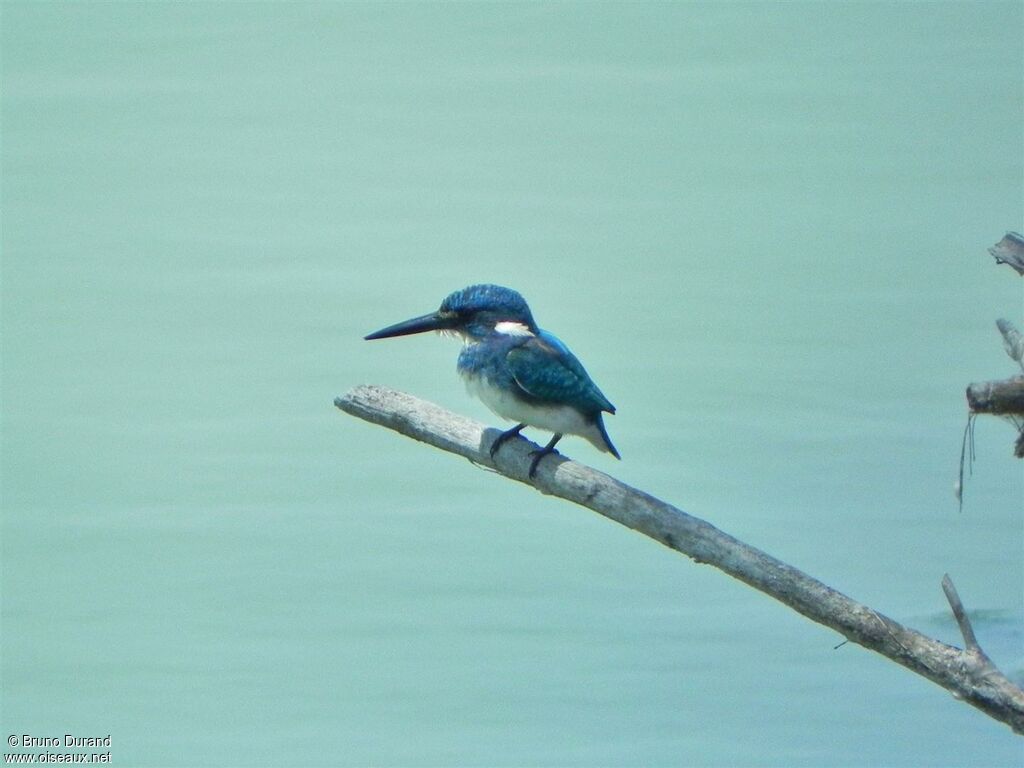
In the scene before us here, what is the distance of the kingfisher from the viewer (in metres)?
2.83

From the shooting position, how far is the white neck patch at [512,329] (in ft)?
9.75

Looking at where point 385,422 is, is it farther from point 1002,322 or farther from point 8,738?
point 8,738

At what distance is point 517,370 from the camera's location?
285 centimetres

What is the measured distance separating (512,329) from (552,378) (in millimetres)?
210

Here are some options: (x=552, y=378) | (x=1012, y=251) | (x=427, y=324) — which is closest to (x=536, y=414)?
(x=552, y=378)

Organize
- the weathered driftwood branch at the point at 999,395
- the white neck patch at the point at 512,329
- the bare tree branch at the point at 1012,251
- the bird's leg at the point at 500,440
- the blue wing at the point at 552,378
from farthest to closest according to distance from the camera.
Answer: the white neck patch at the point at 512,329 → the blue wing at the point at 552,378 → the bird's leg at the point at 500,440 → the bare tree branch at the point at 1012,251 → the weathered driftwood branch at the point at 999,395

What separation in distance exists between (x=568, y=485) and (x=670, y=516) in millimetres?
269

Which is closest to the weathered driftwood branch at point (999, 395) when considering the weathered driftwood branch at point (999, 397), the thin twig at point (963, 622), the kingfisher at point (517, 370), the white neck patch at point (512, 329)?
the weathered driftwood branch at point (999, 397)

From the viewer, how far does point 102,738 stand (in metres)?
3.68

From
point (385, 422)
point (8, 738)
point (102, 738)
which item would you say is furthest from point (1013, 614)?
point (8, 738)

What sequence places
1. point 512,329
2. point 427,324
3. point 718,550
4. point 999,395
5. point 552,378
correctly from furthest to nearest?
1. point 427,324
2. point 512,329
3. point 552,378
4. point 718,550
5. point 999,395

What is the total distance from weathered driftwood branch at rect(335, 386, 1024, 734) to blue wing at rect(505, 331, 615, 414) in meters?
0.15

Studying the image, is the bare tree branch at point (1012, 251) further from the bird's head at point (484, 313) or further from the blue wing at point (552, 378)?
the bird's head at point (484, 313)

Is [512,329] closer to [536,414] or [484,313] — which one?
[484,313]
